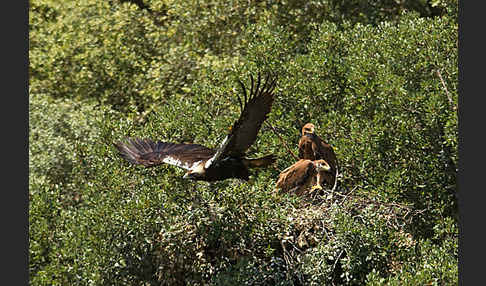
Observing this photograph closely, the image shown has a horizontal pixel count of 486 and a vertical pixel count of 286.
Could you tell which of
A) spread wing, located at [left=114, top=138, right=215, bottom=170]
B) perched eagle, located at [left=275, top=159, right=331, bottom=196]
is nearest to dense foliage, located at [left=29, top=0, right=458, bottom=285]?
perched eagle, located at [left=275, top=159, right=331, bottom=196]

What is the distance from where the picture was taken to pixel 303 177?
8297mm

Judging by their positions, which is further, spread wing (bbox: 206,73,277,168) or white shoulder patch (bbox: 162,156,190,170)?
white shoulder patch (bbox: 162,156,190,170)

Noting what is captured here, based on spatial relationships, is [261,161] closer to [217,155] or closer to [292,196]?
[217,155]

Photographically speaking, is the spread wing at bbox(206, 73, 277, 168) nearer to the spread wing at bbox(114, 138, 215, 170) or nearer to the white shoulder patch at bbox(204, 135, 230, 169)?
the white shoulder patch at bbox(204, 135, 230, 169)

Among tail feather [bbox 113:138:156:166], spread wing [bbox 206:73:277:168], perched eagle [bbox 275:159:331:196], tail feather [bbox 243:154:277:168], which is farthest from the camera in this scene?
perched eagle [bbox 275:159:331:196]

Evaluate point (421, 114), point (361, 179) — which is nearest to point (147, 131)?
point (361, 179)

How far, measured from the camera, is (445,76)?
9117 mm

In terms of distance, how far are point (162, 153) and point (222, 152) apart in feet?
3.13

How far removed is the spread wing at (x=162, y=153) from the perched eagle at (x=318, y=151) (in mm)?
1091

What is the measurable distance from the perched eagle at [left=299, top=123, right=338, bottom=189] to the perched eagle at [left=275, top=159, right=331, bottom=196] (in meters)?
0.08

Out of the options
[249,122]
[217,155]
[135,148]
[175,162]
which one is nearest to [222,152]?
[217,155]

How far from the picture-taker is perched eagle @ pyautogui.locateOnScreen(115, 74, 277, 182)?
718 centimetres

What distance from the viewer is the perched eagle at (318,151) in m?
8.33

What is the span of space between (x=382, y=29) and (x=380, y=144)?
7.04 feet
